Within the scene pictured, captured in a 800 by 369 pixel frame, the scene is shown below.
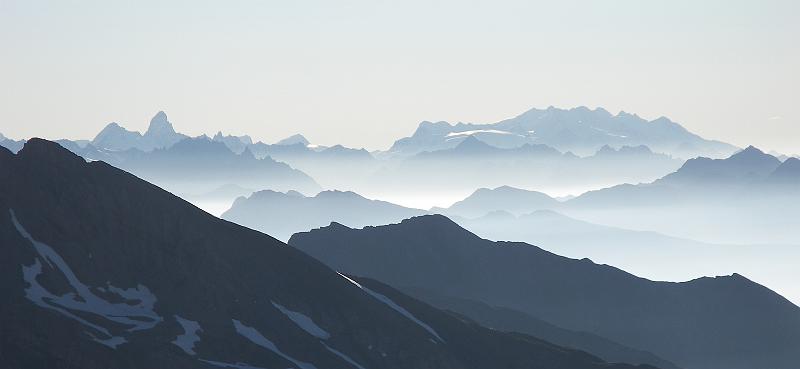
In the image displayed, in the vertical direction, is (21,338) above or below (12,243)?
below

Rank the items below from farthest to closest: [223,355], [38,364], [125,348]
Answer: [223,355] < [125,348] < [38,364]

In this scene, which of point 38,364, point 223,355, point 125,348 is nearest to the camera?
point 38,364

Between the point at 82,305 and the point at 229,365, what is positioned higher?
the point at 82,305

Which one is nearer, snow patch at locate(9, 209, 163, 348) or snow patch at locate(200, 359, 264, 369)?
snow patch at locate(9, 209, 163, 348)

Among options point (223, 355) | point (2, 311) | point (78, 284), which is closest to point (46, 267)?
point (78, 284)

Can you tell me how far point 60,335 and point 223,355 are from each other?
27.5 m

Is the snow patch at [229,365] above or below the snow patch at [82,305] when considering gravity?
below

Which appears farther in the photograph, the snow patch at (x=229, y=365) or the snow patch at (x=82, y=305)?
the snow patch at (x=229, y=365)

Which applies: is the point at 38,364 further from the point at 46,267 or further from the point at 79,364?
the point at 46,267

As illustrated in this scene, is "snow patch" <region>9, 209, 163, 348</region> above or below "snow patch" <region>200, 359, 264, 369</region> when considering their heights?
above

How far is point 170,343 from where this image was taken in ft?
638

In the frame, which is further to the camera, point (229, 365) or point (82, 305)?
point (229, 365)

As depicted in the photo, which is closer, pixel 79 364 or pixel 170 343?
pixel 79 364

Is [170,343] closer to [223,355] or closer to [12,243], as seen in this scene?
[223,355]
